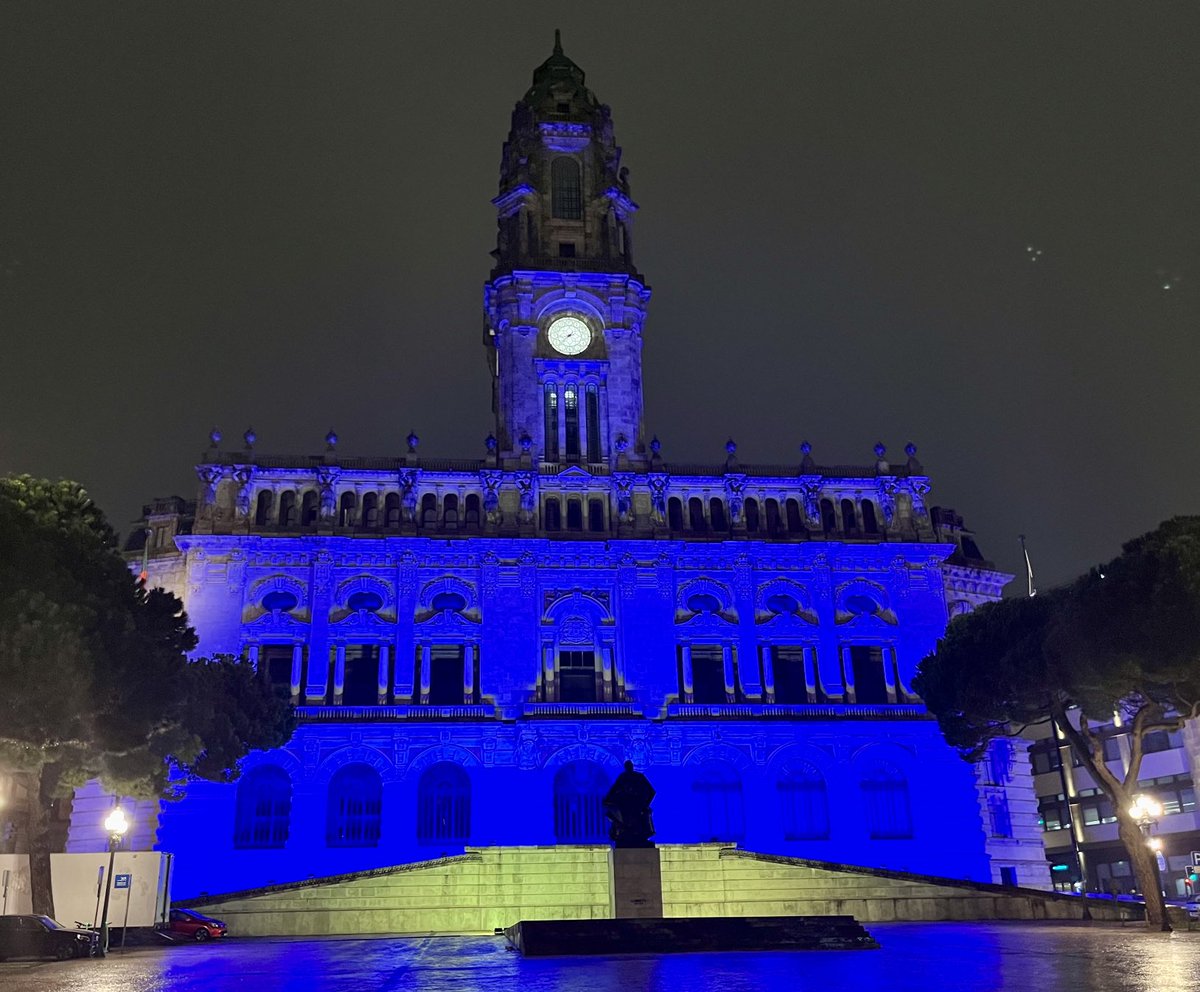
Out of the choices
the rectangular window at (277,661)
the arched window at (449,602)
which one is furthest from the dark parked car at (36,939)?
the arched window at (449,602)

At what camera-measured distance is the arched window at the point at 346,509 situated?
58.5 metres

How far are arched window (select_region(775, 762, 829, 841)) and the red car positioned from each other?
27858 millimetres

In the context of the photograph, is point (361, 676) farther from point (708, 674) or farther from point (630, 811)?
point (630, 811)

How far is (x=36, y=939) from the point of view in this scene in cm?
2916

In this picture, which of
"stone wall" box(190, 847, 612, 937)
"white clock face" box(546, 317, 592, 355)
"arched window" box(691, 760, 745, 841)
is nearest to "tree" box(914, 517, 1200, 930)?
"arched window" box(691, 760, 745, 841)

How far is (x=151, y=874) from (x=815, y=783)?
33150mm

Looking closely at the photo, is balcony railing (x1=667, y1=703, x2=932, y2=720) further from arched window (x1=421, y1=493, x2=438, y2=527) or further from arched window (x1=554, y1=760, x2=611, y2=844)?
arched window (x1=421, y1=493, x2=438, y2=527)

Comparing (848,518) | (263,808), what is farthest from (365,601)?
(848,518)

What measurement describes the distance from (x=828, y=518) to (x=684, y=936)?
122ft

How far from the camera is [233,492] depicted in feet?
192

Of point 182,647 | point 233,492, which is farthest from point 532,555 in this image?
point 182,647

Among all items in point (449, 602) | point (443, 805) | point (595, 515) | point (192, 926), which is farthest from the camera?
point (595, 515)

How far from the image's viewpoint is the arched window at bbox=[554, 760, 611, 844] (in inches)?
2130

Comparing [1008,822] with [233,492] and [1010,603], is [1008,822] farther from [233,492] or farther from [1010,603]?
[233,492]
